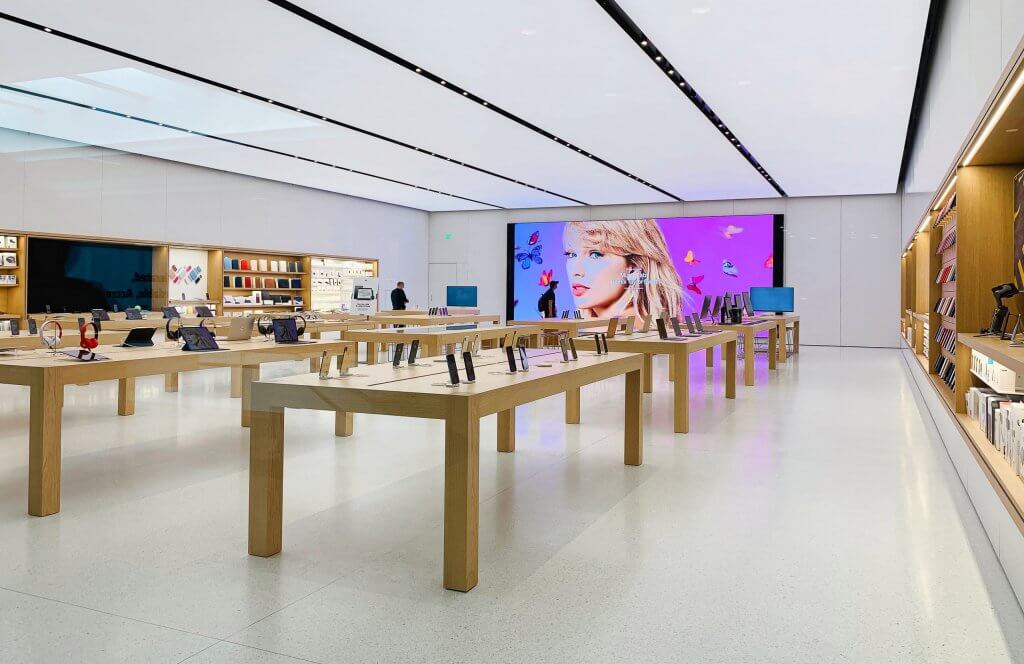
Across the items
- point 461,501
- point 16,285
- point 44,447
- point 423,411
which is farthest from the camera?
point 16,285

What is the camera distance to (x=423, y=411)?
9.02 feet

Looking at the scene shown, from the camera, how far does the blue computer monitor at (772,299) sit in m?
12.6

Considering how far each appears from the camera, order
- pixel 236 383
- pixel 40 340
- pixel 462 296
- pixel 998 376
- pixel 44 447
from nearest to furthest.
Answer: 1. pixel 44 447
2. pixel 998 376
3. pixel 40 340
4. pixel 236 383
5. pixel 462 296

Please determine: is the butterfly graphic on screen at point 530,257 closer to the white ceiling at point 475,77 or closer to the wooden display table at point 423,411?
the white ceiling at point 475,77

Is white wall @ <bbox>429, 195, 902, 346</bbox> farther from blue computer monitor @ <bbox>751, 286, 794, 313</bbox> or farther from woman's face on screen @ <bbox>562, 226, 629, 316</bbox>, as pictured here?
blue computer monitor @ <bbox>751, 286, 794, 313</bbox>

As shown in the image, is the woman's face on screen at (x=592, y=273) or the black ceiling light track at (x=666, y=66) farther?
the woman's face on screen at (x=592, y=273)

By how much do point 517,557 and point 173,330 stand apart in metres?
2.53

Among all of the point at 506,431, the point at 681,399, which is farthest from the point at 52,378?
the point at 681,399

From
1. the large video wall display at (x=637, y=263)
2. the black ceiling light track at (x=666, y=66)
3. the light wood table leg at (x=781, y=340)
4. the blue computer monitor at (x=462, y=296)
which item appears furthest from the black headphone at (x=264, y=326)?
the large video wall display at (x=637, y=263)

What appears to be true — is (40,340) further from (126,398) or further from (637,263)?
(637,263)

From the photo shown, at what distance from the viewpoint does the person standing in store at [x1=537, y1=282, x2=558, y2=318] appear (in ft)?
59.3

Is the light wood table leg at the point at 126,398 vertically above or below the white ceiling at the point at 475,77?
below

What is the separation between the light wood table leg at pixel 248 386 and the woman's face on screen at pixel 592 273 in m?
12.7

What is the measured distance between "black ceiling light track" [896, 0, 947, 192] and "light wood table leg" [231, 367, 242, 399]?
561 cm
